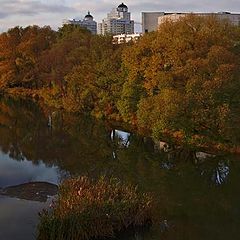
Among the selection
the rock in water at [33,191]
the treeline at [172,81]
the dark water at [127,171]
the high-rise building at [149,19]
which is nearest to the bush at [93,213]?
the dark water at [127,171]

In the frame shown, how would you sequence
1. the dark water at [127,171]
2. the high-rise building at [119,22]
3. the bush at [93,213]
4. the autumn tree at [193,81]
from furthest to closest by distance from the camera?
the high-rise building at [119,22]
the autumn tree at [193,81]
the dark water at [127,171]
the bush at [93,213]

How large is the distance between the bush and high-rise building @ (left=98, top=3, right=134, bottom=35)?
11971 cm

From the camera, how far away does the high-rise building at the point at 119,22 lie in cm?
14340

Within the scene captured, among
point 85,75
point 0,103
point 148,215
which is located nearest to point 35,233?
point 148,215

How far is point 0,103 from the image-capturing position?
65.9 m

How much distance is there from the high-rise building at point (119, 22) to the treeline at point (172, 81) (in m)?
89.1

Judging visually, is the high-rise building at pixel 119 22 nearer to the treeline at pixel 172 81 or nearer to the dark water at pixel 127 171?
the treeline at pixel 172 81

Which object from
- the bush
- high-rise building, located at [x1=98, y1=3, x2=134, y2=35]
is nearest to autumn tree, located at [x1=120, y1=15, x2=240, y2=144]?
the bush

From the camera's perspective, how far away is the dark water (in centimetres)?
1780

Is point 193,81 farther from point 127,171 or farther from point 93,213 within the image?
point 93,213

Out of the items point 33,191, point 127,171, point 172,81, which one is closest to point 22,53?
point 172,81

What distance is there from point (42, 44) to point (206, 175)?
163ft

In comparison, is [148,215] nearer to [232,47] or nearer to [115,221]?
[115,221]

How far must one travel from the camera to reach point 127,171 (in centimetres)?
2645
